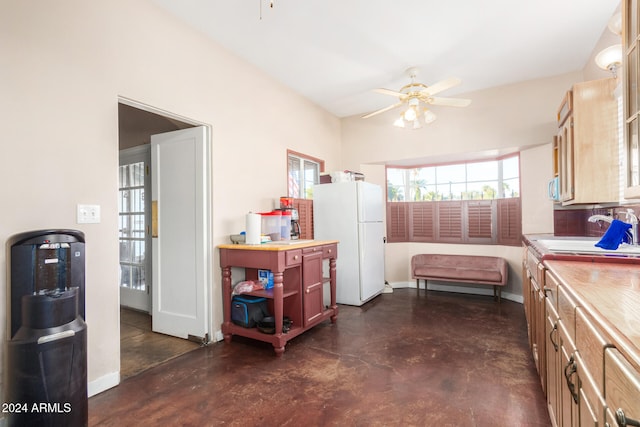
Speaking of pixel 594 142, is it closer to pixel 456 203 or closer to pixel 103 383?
pixel 456 203

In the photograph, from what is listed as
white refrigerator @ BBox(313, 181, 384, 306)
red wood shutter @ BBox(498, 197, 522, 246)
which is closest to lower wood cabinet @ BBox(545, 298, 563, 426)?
white refrigerator @ BBox(313, 181, 384, 306)

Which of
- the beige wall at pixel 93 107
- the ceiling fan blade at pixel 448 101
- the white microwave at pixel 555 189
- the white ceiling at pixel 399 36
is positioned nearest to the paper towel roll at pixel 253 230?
the beige wall at pixel 93 107

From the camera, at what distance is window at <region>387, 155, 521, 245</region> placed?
4445 mm

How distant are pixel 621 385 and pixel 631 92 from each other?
1420mm

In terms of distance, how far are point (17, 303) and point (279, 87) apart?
10.4 feet

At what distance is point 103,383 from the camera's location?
2057mm

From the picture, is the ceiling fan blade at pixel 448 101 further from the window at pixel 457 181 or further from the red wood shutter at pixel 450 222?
the red wood shutter at pixel 450 222

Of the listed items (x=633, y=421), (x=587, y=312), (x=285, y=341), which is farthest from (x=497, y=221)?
(x=633, y=421)

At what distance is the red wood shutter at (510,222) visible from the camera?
4.23m

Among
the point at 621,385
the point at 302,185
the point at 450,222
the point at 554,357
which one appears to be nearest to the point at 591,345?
the point at 621,385

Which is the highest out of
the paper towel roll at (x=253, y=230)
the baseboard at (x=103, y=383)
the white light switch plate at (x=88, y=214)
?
the white light switch plate at (x=88, y=214)

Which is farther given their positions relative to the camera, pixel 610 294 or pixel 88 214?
pixel 88 214

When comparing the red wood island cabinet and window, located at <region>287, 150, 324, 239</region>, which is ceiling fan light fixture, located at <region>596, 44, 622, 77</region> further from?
window, located at <region>287, 150, 324, 239</region>

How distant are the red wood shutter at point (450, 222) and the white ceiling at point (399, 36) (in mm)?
1798
